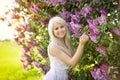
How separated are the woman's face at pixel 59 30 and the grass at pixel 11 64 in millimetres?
5464

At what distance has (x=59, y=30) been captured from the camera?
4.78 metres

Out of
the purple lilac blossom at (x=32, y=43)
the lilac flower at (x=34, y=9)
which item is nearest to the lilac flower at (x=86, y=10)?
the lilac flower at (x=34, y=9)

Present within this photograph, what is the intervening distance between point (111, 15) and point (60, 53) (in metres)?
0.81

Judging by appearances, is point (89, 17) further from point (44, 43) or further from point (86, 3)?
point (44, 43)

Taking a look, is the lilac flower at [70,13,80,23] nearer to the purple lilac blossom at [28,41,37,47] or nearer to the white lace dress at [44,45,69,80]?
the white lace dress at [44,45,69,80]

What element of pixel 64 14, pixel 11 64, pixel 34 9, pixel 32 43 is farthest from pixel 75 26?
pixel 11 64

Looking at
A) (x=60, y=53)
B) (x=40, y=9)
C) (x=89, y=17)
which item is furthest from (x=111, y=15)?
(x=40, y=9)

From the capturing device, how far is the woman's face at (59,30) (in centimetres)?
478

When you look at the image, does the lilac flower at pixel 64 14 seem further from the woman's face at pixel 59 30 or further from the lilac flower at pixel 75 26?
the woman's face at pixel 59 30

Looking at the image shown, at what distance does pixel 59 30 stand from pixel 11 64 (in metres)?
8.41

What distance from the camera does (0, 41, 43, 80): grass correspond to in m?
11.1

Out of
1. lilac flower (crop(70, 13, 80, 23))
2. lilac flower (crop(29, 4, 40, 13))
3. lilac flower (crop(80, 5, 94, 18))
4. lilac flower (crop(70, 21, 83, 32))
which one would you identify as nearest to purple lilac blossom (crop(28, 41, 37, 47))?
lilac flower (crop(29, 4, 40, 13))

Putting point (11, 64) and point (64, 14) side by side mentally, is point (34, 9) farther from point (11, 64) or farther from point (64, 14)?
point (11, 64)

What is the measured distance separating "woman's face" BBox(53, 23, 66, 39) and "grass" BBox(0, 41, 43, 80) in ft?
17.9
